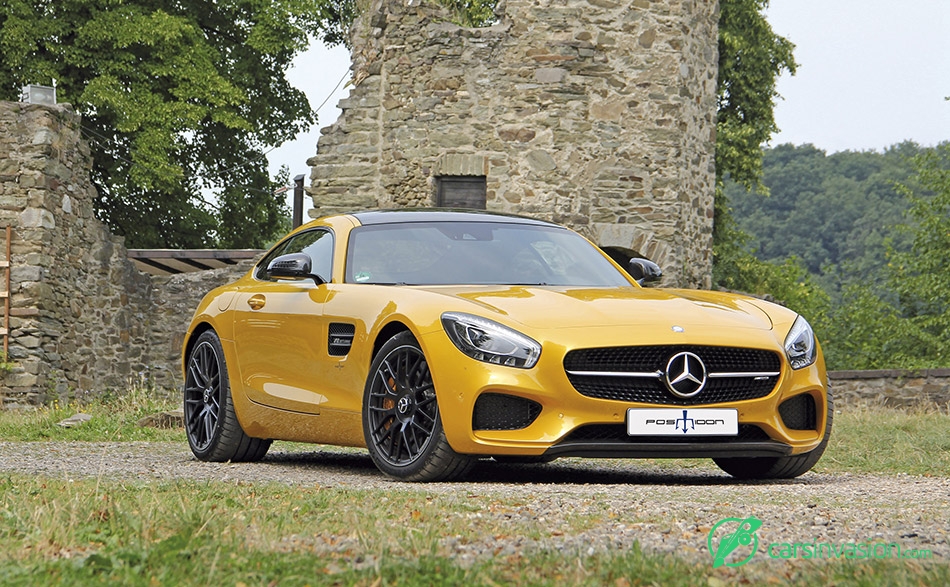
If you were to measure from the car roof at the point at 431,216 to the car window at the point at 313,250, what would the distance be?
0.83ft

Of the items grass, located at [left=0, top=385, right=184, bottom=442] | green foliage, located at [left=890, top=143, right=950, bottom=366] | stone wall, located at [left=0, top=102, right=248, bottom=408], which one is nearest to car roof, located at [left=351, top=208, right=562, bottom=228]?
grass, located at [left=0, top=385, right=184, bottom=442]

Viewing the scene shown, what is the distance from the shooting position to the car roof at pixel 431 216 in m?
8.21

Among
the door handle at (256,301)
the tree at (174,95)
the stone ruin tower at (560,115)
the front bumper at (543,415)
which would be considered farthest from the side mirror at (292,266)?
the tree at (174,95)

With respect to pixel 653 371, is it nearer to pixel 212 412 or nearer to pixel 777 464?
pixel 777 464

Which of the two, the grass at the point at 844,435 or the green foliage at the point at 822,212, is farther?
the green foliage at the point at 822,212

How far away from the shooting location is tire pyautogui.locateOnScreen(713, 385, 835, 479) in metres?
7.26

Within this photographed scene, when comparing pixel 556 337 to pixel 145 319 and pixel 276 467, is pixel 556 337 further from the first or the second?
pixel 145 319

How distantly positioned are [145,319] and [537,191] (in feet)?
26.1

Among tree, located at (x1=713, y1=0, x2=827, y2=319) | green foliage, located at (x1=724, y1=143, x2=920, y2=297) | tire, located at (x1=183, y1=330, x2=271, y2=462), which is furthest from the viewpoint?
green foliage, located at (x1=724, y1=143, x2=920, y2=297)

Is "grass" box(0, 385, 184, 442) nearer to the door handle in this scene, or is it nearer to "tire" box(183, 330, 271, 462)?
"tire" box(183, 330, 271, 462)

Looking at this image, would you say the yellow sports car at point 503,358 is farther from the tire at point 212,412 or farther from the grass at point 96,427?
the grass at point 96,427

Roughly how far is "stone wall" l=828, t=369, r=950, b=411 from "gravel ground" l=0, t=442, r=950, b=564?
1710cm

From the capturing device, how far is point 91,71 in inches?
1174

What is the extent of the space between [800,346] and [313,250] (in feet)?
10.1
